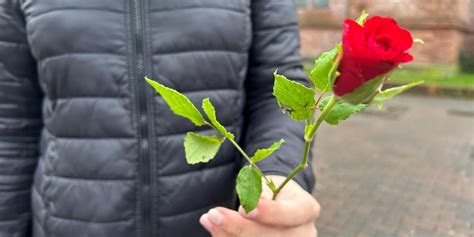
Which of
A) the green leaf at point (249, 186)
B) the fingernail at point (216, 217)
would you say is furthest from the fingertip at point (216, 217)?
the green leaf at point (249, 186)

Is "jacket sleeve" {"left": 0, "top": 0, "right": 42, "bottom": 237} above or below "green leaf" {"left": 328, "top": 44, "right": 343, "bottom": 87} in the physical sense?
below

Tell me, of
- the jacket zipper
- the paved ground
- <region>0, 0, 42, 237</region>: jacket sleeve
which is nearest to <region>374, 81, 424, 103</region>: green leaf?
the jacket zipper

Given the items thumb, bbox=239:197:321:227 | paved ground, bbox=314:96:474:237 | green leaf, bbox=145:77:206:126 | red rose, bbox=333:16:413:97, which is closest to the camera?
red rose, bbox=333:16:413:97

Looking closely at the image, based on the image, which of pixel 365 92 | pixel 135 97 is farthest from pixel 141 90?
pixel 365 92

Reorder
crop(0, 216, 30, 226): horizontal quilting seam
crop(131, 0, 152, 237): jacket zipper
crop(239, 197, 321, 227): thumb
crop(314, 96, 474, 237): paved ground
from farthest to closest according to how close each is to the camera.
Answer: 1. crop(314, 96, 474, 237): paved ground
2. crop(0, 216, 30, 226): horizontal quilting seam
3. crop(131, 0, 152, 237): jacket zipper
4. crop(239, 197, 321, 227): thumb

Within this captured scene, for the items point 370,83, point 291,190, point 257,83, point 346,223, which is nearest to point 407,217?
point 346,223

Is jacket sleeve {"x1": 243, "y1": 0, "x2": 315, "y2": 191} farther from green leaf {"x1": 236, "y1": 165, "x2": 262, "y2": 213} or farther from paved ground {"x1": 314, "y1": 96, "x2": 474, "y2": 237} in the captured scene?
paved ground {"x1": 314, "y1": 96, "x2": 474, "y2": 237}

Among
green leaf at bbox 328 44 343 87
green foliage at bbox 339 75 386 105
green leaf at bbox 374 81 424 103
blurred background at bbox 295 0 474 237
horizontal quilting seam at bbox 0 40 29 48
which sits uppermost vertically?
green leaf at bbox 328 44 343 87
